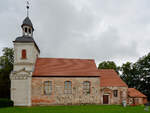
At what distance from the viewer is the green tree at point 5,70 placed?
3538cm

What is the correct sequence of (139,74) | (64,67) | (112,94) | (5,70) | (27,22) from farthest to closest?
(139,74) → (5,70) → (64,67) → (112,94) → (27,22)

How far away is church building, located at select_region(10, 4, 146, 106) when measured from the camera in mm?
28328

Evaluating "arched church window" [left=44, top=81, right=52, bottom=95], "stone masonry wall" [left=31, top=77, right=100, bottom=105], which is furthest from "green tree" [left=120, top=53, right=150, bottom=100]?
"arched church window" [left=44, top=81, right=52, bottom=95]

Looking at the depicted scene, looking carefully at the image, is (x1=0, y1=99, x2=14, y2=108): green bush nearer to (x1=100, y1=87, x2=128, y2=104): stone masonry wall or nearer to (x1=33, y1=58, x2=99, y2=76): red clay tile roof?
(x1=33, y1=58, x2=99, y2=76): red clay tile roof

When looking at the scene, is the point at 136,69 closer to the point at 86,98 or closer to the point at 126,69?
the point at 126,69

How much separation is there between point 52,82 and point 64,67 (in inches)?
141

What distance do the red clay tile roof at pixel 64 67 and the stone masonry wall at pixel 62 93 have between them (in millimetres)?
872

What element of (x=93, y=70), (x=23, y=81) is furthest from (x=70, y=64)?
(x=23, y=81)

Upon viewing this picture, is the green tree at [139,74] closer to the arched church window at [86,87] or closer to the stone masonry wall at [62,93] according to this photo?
the stone masonry wall at [62,93]

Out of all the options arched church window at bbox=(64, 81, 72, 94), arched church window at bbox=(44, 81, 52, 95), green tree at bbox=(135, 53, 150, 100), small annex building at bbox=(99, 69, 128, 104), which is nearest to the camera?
arched church window at bbox=(44, 81, 52, 95)

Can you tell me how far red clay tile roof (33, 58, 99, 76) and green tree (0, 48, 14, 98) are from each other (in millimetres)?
9059

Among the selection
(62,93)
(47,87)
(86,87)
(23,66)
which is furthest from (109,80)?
(23,66)

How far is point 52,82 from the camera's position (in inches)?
1161

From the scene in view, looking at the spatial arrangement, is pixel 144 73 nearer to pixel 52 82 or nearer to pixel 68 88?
pixel 68 88
